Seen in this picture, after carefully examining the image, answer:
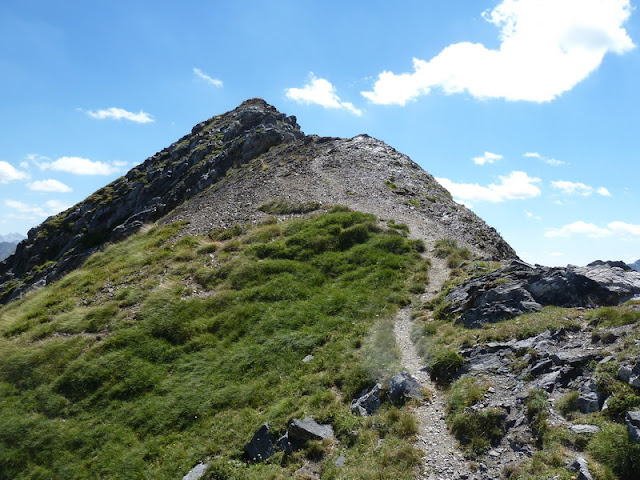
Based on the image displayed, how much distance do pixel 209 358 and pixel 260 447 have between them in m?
7.72

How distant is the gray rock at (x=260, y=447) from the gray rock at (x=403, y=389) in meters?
4.50

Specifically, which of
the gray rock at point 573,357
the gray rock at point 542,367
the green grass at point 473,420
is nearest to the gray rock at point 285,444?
the green grass at point 473,420

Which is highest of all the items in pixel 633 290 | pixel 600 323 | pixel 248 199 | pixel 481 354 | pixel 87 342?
pixel 248 199

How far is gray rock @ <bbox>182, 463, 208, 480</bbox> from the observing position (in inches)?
544

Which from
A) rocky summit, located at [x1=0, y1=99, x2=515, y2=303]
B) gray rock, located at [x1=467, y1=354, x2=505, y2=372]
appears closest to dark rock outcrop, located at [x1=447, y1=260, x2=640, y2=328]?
gray rock, located at [x1=467, y1=354, x2=505, y2=372]

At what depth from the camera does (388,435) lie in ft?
40.9

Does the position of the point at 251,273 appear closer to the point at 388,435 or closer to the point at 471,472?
the point at 388,435

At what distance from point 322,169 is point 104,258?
26443 millimetres

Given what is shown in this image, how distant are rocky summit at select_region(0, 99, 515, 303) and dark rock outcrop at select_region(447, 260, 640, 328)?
12.9 metres

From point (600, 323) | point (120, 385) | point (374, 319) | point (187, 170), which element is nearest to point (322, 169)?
point (187, 170)

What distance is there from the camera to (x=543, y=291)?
18312 mm

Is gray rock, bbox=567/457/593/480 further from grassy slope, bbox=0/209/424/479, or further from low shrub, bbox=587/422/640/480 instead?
grassy slope, bbox=0/209/424/479

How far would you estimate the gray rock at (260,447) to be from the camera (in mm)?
13702

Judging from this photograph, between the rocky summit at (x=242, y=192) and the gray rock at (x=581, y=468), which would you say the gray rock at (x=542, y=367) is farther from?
the rocky summit at (x=242, y=192)
